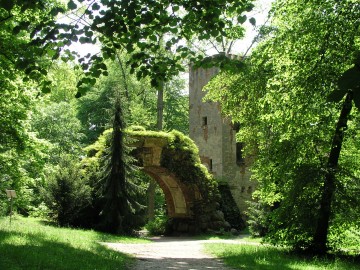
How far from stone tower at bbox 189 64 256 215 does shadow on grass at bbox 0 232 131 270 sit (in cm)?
1615

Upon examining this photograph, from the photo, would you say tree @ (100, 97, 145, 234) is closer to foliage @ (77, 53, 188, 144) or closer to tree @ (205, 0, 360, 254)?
tree @ (205, 0, 360, 254)

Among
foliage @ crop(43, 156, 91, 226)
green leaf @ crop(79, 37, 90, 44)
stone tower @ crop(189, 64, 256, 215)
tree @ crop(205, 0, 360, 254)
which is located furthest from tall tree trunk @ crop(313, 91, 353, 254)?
stone tower @ crop(189, 64, 256, 215)

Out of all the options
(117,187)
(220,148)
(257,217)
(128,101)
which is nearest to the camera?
(117,187)

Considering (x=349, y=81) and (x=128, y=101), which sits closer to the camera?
(x=349, y=81)

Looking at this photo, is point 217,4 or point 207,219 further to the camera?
point 207,219

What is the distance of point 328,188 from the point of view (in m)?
10.7

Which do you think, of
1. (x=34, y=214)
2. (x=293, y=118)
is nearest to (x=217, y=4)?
(x=293, y=118)

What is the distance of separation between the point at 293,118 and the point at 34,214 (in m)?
14.9

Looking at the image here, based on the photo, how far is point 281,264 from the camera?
382 inches

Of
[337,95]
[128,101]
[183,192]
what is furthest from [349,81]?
[128,101]

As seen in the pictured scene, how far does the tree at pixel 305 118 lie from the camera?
33.1 ft

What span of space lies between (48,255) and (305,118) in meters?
6.65

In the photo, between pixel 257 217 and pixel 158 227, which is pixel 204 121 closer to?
pixel 158 227

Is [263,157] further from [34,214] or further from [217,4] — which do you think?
[34,214]
